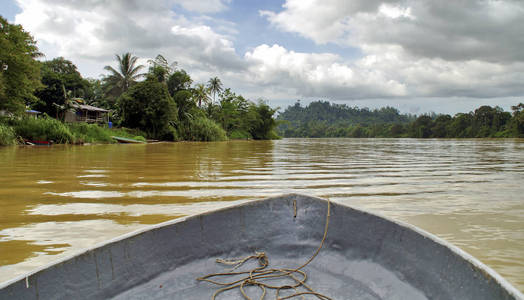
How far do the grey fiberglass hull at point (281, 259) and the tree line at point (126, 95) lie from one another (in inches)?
651

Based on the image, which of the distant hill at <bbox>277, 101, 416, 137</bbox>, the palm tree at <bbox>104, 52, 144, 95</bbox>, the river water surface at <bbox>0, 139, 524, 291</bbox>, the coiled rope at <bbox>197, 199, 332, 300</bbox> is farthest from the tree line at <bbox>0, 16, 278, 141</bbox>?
the distant hill at <bbox>277, 101, 416, 137</bbox>

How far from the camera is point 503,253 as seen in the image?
6.85 ft

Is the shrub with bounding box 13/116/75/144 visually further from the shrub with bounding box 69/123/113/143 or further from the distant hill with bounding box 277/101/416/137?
the distant hill with bounding box 277/101/416/137

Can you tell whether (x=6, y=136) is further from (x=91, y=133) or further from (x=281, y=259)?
(x=281, y=259)

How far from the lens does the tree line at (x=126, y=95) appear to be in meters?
15.2

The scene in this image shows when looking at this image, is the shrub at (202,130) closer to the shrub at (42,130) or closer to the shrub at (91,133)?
the shrub at (91,133)

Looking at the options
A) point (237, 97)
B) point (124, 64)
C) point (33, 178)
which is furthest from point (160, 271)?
point (237, 97)

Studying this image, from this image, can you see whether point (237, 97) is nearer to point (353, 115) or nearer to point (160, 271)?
point (160, 271)

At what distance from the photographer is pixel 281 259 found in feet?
6.72

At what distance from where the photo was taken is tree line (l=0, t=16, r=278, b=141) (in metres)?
15.2

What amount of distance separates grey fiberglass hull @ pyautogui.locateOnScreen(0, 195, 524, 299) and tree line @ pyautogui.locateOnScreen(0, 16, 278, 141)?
54.3 ft

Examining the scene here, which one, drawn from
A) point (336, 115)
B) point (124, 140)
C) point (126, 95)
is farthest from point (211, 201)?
point (336, 115)

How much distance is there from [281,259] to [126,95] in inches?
971

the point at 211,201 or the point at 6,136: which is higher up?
the point at 6,136
